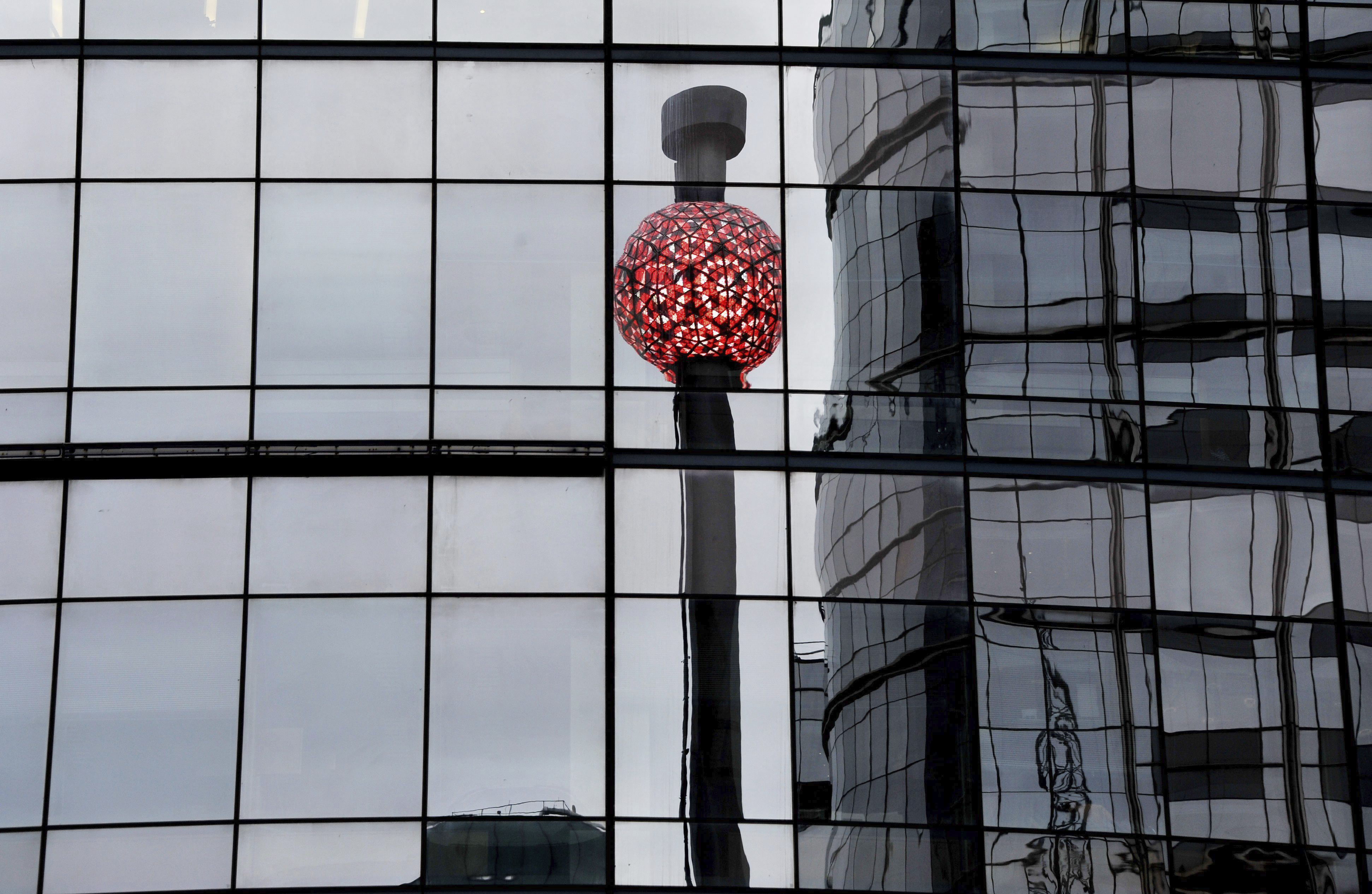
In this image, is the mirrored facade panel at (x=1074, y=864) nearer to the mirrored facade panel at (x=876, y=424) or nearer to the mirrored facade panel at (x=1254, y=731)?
the mirrored facade panel at (x=1254, y=731)

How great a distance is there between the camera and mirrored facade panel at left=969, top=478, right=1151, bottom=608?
14.3 m

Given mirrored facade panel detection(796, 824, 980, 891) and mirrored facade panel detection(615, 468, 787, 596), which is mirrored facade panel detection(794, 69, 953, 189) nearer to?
mirrored facade panel detection(615, 468, 787, 596)

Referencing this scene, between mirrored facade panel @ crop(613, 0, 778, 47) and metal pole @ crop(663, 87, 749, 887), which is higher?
mirrored facade panel @ crop(613, 0, 778, 47)

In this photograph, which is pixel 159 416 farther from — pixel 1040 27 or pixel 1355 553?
pixel 1355 553

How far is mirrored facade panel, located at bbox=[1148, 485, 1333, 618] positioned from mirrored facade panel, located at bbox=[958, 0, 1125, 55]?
16.2 feet

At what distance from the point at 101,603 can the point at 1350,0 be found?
1488 centimetres

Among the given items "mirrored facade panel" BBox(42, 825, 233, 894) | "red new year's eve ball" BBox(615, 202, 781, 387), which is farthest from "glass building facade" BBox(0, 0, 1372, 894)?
"red new year's eve ball" BBox(615, 202, 781, 387)

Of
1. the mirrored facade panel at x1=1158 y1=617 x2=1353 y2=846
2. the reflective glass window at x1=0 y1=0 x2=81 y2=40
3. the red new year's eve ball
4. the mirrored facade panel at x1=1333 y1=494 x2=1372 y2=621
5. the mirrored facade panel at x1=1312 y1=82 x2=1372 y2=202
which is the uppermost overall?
the reflective glass window at x1=0 y1=0 x2=81 y2=40

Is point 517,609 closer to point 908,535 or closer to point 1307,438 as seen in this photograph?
point 908,535

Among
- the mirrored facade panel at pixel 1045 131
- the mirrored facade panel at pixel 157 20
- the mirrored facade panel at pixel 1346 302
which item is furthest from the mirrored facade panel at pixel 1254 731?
the mirrored facade panel at pixel 157 20

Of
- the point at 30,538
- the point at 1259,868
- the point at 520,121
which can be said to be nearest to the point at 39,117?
the point at 30,538

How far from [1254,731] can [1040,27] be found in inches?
307

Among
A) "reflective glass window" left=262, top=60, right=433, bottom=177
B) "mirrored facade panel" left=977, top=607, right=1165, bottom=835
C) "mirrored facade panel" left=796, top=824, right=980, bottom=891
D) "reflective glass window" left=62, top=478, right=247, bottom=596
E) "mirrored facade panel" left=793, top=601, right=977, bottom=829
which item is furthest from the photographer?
"reflective glass window" left=262, top=60, right=433, bottom=177

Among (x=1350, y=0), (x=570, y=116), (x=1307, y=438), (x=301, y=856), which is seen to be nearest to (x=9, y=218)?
(x=570, y=116)
